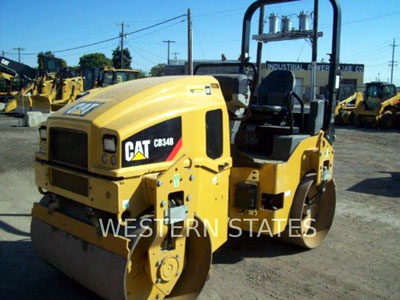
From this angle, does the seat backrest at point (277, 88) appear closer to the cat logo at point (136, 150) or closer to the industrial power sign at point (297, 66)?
the cat logo at point (136, 150)

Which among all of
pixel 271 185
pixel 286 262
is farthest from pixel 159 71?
pixel 271 185

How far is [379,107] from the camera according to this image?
64.7 feet

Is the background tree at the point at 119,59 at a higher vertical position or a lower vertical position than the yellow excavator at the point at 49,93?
higher

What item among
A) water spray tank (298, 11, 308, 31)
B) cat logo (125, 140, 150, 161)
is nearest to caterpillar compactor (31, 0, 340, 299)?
cat logo (125, 140, 150, 161)

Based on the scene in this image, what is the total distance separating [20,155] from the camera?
10.3 meters

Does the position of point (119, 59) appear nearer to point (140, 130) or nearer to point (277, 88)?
point (277, 88)

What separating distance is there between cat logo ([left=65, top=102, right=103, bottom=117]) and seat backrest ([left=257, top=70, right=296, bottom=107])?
2608mm

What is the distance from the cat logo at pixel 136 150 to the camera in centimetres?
293

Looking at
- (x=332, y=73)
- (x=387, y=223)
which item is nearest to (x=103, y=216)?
(x=332, y=73)

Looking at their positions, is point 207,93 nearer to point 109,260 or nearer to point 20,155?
point 109,260

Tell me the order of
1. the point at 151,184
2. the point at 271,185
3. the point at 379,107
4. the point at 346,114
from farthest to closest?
the point at 346,114 → the point at 379,107 → the point at 271,185 → the point at 151,184

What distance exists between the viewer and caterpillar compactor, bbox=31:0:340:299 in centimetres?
296

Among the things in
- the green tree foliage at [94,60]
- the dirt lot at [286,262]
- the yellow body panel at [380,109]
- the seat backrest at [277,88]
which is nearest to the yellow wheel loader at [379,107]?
the yellow body panel at [380,109]

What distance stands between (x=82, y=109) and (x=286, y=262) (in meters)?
2.67
